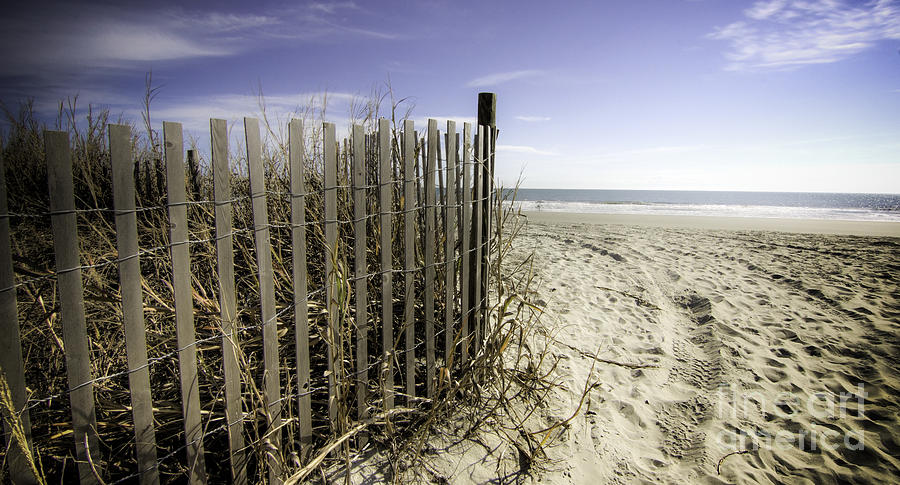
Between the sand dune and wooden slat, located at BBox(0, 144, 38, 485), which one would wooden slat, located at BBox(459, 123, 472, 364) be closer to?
the sand dune

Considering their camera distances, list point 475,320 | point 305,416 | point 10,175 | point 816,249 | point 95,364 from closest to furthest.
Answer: point 305,416, point 95,364, point 475,320, point 10,175, point 816,249

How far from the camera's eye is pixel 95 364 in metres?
2.05

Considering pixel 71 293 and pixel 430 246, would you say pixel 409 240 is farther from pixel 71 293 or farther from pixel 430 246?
pixel 71 293

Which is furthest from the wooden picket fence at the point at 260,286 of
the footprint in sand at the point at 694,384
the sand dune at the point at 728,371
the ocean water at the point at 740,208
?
the footprint in sand at the point at 694,384

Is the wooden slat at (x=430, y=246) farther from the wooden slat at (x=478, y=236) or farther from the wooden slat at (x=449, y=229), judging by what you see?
the wooden slat at (x=478, y=236)

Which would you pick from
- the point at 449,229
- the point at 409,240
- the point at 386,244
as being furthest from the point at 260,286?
the point at 449,229

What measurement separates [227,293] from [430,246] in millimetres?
1030

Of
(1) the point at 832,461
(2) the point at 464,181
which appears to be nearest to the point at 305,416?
(2) the point at 464,181

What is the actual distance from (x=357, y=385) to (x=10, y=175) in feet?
17.3

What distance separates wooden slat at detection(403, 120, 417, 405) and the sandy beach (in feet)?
1.67

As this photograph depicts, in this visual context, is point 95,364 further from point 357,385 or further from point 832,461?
point 832,461

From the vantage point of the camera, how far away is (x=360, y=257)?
1982 mm

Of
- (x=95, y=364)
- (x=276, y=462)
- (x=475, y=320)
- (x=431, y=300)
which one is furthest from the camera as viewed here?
(x=475, y=320)

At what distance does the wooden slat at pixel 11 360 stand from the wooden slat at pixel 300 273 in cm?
82
